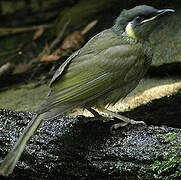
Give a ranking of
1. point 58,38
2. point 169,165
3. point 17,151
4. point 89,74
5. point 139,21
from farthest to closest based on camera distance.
Answer: 1. point 58,38
2. point 139,21
3. point 89,74
4. point 169,165
5. point 17,151

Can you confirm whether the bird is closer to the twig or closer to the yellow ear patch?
the yellow ear patch

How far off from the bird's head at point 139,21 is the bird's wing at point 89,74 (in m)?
0.17

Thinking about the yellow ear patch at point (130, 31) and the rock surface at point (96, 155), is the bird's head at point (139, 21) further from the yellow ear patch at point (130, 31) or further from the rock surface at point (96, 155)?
the rock surface at point (96, 155)

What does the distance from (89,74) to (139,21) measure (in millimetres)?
681

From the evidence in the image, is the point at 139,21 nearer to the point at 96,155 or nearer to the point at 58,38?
the point at 96,155

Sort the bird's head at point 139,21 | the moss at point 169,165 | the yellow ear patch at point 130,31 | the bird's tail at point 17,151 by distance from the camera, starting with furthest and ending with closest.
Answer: the yellow ear patch at point 130,31, the bird's head at point 139,21, the moss at point 169,165, the bird's tail at point 17,151

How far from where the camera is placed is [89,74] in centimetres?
313

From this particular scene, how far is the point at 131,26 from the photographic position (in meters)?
3.31

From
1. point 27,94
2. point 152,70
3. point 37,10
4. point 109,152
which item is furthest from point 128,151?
point 37,10

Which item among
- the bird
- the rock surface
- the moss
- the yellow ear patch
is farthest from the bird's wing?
the moss

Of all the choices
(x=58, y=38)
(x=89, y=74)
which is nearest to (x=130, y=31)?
(x=89, y=74)

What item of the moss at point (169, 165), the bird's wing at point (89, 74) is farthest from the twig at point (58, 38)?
the moss at point (169, 165)

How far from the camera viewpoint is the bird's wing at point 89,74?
301cm

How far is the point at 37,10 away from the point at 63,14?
0.64 meters
